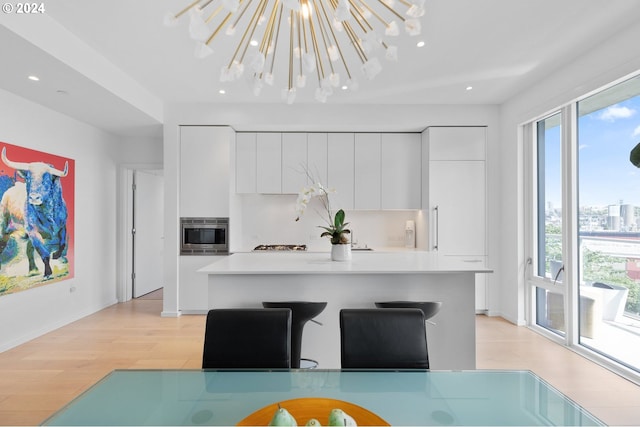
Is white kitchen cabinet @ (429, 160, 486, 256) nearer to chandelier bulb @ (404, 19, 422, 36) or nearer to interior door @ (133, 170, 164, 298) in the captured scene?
chandelier bulb @ (404, 19, 422, 36)

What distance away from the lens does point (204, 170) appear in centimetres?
462

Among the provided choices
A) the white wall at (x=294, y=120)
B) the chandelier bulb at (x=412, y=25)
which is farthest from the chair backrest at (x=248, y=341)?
the white wall at (x=294, y=120)

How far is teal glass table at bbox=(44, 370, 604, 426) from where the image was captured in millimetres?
1115

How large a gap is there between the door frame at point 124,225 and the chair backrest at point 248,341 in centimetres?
445

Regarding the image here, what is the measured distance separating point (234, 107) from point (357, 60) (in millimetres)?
1939

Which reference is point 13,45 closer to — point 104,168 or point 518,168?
point 104,168

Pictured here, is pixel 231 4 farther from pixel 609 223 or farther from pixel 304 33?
pixel 609 223

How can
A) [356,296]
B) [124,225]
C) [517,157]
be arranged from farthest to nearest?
1. [124,225]
2. [517,157]
3. [356,296]

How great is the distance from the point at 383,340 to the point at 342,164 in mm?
3497

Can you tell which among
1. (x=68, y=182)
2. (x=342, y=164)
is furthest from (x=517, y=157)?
(x=68, y=182)

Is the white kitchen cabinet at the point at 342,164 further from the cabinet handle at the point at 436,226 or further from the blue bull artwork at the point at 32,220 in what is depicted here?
the blue bull artwork at the point at 32,220

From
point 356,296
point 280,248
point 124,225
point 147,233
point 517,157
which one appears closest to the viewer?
point 356,296

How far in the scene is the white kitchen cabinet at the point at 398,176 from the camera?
16.0ft

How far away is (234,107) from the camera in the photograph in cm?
459
